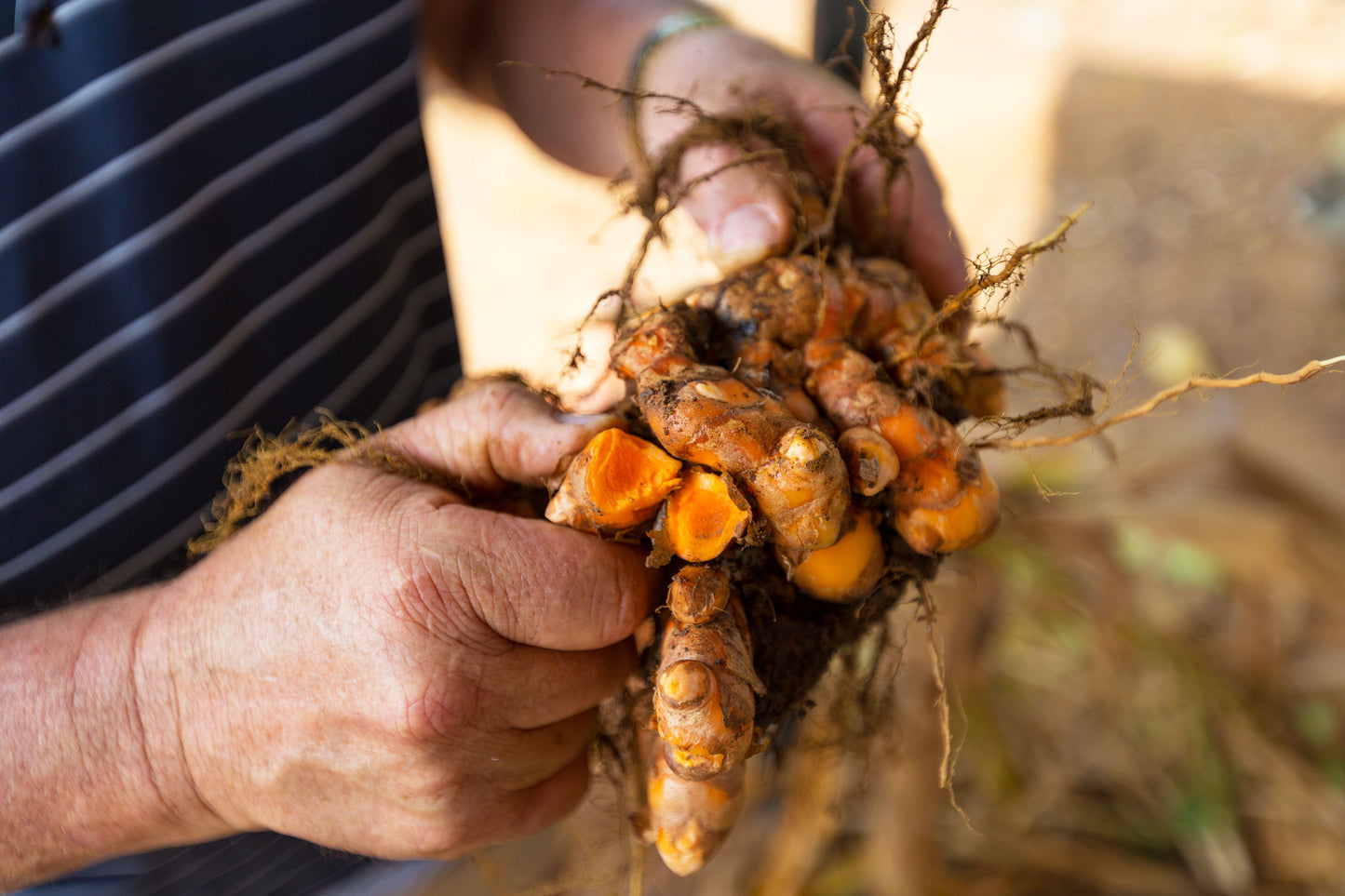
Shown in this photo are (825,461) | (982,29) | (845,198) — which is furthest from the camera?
(982,29)

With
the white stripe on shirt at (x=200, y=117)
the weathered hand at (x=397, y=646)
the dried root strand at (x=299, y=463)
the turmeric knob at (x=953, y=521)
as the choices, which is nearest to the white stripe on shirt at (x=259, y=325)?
the dried root strand at (x=299, y=463)

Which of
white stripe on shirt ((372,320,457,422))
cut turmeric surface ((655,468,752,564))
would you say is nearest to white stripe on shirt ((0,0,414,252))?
white stripe on shirt ((372,320,457,422))

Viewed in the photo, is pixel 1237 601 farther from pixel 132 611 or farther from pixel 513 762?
pixel 132 611

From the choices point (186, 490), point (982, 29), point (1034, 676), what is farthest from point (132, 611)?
point (982, 29)

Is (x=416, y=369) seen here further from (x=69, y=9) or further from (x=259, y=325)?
(x=69, y=9)

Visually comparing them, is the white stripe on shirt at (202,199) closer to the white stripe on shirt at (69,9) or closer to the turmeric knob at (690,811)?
the white stripe on shirt at (69,9)

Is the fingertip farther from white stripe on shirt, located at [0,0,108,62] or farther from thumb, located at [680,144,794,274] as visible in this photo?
white stripe on shirt, located at [0,0,108,62]

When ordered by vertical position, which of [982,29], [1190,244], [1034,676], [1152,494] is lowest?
[1034,676]
